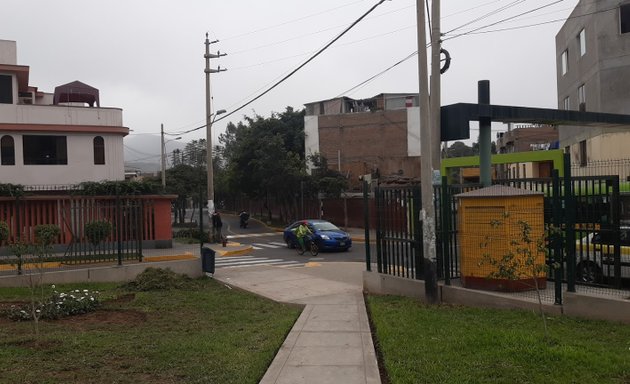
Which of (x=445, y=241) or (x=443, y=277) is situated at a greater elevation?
(x=445, y=241)

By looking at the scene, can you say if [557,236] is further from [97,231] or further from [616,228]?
[97,231]

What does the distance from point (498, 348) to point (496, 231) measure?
318 centimetres

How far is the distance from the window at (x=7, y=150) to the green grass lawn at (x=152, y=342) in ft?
60.3

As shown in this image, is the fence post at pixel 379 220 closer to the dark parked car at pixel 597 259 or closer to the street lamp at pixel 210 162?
the dark parked car at pixel 597 259

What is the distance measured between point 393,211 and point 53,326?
6.17 metres

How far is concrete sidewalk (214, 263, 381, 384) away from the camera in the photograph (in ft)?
18.8

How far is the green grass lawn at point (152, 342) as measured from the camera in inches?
226

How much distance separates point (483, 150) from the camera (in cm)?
1090

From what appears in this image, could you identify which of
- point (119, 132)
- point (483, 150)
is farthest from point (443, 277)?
point (119, 132)

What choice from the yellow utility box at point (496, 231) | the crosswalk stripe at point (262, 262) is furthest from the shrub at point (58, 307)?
the crosswalk stripe at point (262, 262)

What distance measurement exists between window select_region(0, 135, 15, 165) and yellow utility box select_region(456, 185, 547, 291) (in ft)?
80.5

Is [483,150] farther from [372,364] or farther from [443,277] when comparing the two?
[372,364]

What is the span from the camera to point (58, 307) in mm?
9078

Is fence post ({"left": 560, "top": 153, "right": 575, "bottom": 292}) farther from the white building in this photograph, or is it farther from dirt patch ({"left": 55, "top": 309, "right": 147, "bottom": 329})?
the white building
